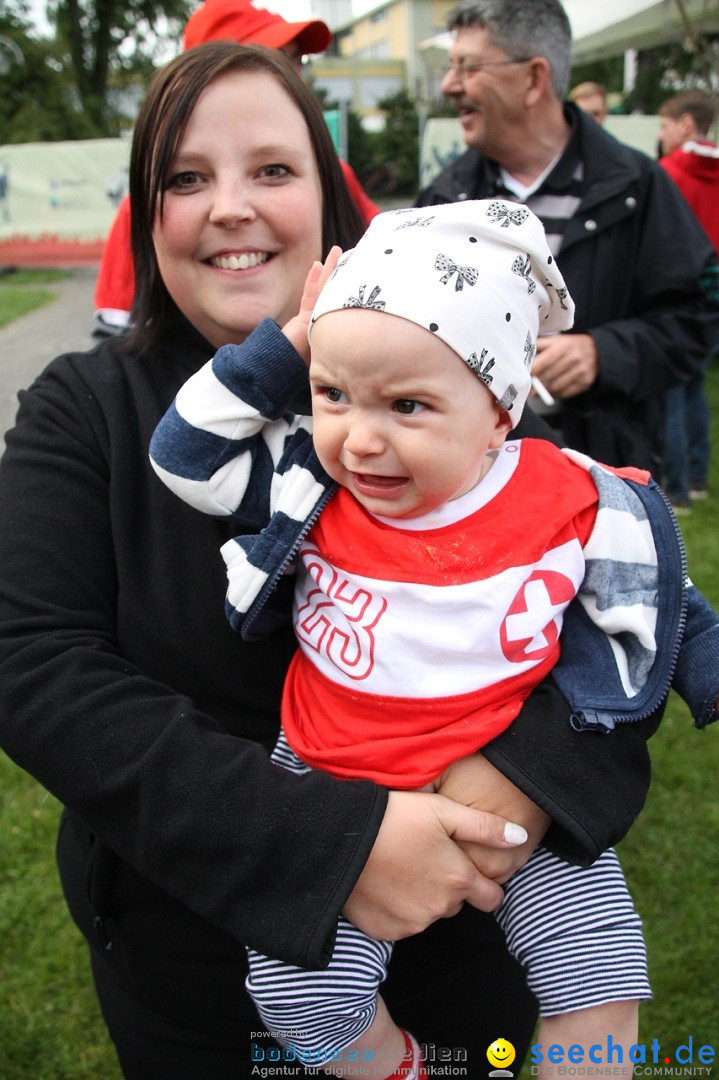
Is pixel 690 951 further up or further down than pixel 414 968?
further down

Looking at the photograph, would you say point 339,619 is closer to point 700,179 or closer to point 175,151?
point 175,151

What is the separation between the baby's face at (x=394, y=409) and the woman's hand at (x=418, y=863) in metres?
0.46

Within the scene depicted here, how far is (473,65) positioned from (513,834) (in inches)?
134

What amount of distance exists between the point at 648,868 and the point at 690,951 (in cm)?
39

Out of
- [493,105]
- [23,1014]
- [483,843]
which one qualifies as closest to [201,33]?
[493,105]

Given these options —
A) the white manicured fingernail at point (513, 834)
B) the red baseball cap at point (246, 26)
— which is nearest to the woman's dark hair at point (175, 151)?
the white manicured fingernail at point (513, 834)

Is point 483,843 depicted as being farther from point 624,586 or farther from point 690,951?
point 690,951

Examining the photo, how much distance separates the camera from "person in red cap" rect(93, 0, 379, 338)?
2.87 metres

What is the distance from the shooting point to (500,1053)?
185 cm

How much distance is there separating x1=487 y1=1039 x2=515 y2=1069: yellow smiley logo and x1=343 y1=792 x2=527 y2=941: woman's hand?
64cm

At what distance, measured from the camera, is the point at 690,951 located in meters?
3.09

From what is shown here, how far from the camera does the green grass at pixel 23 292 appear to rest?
12.7m

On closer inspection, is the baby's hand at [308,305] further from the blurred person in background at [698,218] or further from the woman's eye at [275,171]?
the blurred person in background at [698,218]

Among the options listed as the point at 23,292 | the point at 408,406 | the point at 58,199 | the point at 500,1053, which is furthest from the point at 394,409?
the point at 58,199
